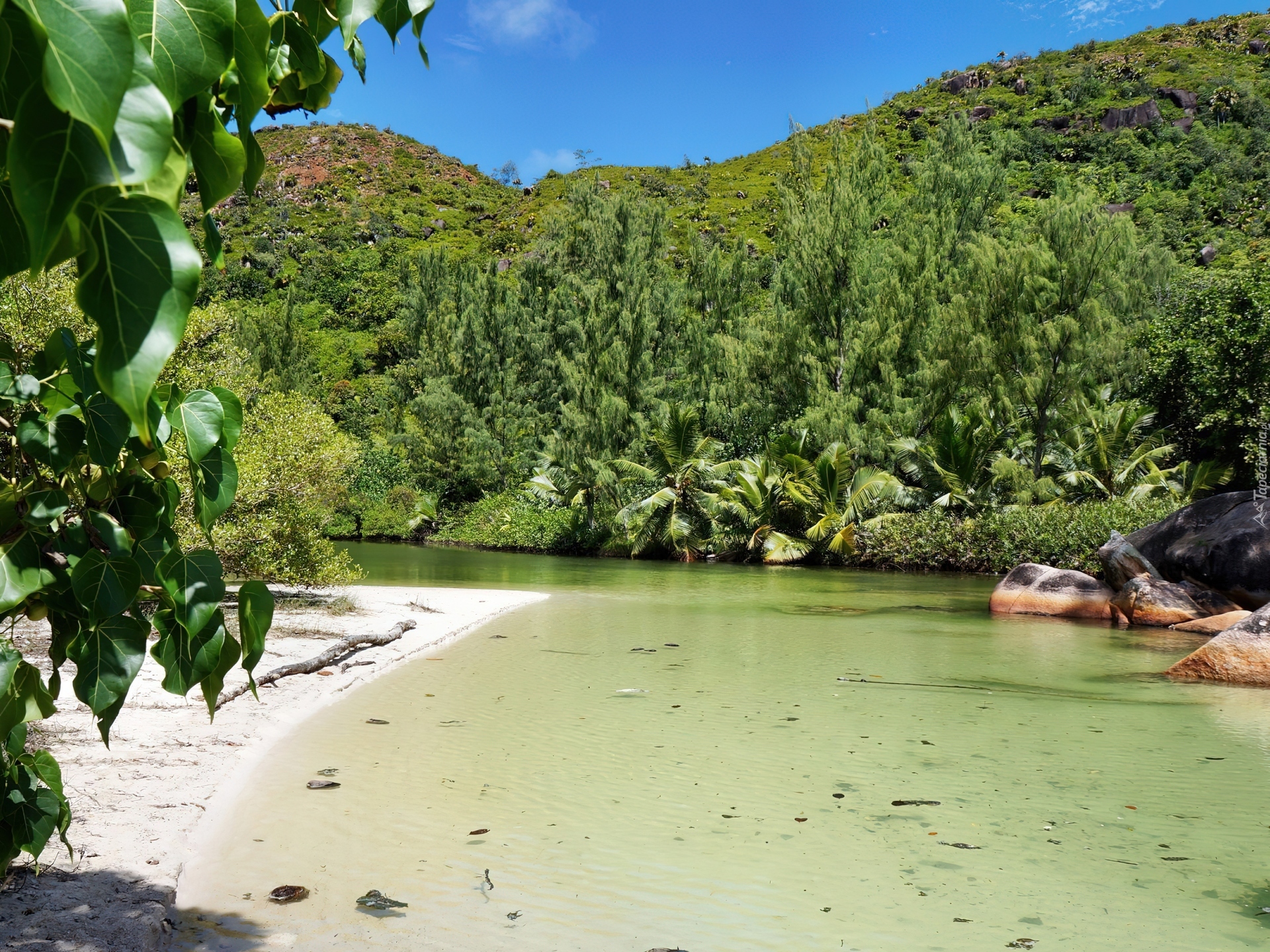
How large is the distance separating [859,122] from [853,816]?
80875mm

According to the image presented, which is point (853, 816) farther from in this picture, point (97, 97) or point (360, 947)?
point (97, 97)

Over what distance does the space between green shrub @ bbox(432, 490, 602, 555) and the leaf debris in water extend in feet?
86.4

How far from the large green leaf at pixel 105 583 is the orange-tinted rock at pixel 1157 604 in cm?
1401

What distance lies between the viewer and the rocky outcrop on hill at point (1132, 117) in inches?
2366

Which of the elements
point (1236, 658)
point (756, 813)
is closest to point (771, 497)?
point (1236, 658)

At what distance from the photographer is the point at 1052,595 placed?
1388 centimetres

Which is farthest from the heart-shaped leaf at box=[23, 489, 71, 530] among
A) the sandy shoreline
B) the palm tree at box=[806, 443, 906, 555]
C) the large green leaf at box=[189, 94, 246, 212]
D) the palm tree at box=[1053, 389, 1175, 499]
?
the palm tree at box=[1053, 389, 1175, 499]

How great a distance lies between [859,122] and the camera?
76.9 m

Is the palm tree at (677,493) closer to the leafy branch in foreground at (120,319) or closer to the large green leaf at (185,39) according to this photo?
the leafy branch in foreground at (120,319)

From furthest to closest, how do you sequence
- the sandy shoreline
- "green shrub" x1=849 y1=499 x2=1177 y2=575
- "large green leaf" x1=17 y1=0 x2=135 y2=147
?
1. "green shrub" x1=849 y1=499 x2=1177 y2=575
2. the sandy shoreline
3. "large green leaf" x1=17 y1=0 x2=135 y2=147

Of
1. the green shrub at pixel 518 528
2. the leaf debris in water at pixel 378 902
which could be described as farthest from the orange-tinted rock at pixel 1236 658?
the green shrub at pixel 518 528

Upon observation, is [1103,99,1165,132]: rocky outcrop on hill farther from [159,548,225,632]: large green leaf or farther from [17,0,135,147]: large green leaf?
[17,0,135,147]: large green leaf

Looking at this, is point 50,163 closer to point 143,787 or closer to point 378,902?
point 378,902

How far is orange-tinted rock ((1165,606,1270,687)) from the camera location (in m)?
8.41
